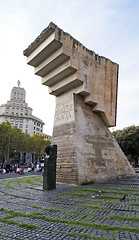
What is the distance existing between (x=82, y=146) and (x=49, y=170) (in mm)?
2818

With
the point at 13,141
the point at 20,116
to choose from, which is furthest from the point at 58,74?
the point at 20,116

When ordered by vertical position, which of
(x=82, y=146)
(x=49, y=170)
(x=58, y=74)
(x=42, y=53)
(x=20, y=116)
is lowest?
(x=49, y=170)

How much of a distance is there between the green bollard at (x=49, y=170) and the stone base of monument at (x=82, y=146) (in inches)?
52.3

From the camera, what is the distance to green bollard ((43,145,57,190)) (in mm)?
9448

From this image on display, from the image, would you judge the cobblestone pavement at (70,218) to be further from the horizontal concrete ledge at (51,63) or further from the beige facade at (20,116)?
the beige facade at (20,116)

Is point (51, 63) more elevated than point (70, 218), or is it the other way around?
point (51, 63)

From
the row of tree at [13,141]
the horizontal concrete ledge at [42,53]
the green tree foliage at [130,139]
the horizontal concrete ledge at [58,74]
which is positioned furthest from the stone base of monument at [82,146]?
the row of tree at [13,141]

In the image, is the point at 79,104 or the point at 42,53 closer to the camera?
the point at 42,53

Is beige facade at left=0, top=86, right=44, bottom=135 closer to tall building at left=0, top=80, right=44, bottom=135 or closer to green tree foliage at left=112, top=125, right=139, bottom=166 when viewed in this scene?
tall building at left=0, top=80, right=44, bottom=135

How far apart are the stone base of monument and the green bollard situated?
1.33 meters

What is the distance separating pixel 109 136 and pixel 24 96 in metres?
82.0

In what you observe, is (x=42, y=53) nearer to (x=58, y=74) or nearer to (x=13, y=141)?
(x=58, y=74)

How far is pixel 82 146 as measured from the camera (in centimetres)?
1157

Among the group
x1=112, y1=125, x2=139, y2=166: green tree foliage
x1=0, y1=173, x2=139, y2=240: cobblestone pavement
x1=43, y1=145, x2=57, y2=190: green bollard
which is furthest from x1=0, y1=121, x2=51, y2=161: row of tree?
x1=0, y1=173, x2=139, y2=240: cobblestone pavement
